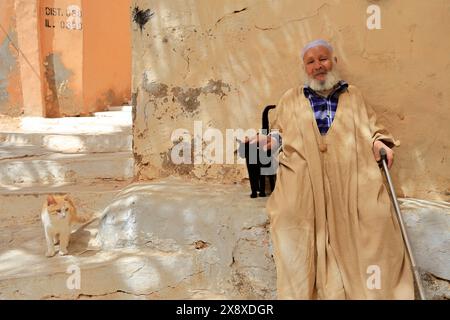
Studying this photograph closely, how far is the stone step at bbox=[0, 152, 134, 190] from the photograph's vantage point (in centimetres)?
463

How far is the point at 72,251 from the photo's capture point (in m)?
3.26

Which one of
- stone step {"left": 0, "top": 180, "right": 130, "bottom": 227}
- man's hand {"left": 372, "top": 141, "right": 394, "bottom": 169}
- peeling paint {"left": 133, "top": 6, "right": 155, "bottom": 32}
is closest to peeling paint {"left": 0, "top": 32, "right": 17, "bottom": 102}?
stone step {"left": 0, "top": 180, "right": 130, "bottom": 227}

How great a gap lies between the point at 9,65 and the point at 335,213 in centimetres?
592

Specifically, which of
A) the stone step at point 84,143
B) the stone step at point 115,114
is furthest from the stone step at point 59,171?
the stone step at point 115,114

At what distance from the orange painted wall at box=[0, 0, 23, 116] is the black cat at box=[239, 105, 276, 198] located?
16.7 ft

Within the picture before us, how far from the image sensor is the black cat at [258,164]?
3.06m

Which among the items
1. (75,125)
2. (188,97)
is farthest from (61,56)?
(188,97)

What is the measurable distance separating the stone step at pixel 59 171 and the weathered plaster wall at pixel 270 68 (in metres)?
1.00

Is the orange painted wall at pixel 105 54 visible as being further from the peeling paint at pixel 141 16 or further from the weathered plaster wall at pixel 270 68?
the weathered plaster wall at pixel 270 68

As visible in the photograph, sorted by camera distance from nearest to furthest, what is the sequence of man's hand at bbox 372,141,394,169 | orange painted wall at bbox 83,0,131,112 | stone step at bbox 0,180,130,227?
man's hand at bbox 372,141,394,169 < stone step at bbox 0,180,130,227 < orange painted wall at bbox 83,0,131,112

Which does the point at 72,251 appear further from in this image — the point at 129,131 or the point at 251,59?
the point at 129,131

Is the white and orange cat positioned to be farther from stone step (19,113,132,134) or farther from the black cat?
stone step (19,113,132,134)
